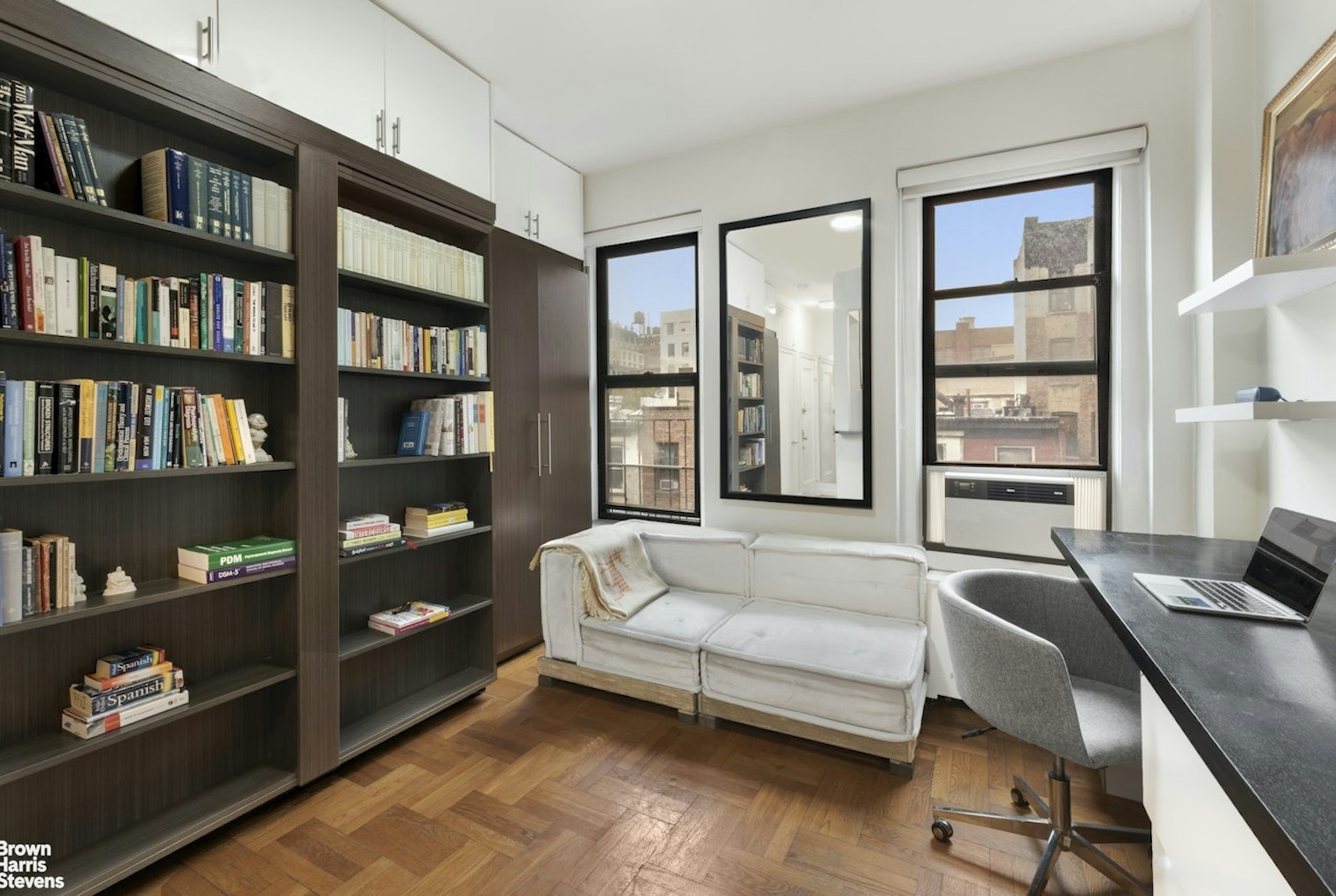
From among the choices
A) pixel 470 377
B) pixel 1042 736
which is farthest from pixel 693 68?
pixel 1042 736

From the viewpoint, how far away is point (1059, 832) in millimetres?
1645

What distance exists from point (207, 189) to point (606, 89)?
1872mm

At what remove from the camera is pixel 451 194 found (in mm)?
2582

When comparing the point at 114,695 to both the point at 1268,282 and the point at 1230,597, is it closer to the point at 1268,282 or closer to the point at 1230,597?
the point at 1230,597

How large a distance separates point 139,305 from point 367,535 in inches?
40.1

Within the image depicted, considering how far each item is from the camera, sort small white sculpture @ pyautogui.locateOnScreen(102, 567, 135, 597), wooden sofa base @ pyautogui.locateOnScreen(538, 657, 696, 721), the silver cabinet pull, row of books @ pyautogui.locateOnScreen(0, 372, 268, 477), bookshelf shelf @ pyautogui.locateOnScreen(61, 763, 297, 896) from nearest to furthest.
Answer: row of books @ pyautogui.locateOnScreen(0, 372, 268, 477) < bookshelf shelf @ pyautogui.locateOnScreen(61, 763, 297, 896) < small white sculpture @ pyautogui.locateOnScreen(102, 567, 135, 597) < wooden sofa base @ pyautogui.locateOnScreen(538, 657, 696, 721) < the silver cabinet pull

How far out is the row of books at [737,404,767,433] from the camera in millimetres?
3482

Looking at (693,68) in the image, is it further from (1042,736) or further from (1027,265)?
(1042,736)

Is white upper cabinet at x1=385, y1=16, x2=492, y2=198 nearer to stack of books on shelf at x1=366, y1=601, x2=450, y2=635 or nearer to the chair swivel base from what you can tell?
stack of books on shelf at x1=366, y1=601, x2=450, y2=635

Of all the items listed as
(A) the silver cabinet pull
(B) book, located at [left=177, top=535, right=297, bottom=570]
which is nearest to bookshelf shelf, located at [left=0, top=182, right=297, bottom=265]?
(B) book, located at [left=177, top=535, right=297, bottom=570]

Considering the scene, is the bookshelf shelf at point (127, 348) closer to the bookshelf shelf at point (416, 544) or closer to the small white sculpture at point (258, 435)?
the small white sculpture at point (258, 435)

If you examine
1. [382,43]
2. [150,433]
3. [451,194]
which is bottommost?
[150,433]

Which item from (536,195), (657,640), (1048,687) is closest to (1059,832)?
(1048,687)

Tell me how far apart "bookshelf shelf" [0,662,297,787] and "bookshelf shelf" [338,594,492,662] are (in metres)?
0.23
